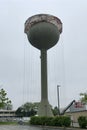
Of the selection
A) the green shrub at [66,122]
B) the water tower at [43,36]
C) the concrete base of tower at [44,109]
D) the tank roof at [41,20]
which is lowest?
the green shrub at [66,122]

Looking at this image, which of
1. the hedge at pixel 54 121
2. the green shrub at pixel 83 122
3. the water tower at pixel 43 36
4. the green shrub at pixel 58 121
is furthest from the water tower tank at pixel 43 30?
the green shrub at pixel 83 122

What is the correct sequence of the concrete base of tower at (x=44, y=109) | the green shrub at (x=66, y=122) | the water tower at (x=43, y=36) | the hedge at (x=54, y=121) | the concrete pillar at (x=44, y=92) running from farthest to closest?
1. the water tower at (x=43, y=36)
2. the concrete pillar at (x=44, y=92)
3. the concrete base of tower at (x=44, y=109)
4. the hedge at (x=54, y=121)
5. the green shrub at (x=66, y=122)

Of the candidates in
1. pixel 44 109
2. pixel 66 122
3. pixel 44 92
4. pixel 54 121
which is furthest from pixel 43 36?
pixel 66 122

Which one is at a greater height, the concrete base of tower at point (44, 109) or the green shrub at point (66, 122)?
the concrete base of tower at point (44, 109)

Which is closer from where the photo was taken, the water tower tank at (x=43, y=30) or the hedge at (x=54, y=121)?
the hedge at (x=54, y=121)

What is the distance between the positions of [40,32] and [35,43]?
3.22 m

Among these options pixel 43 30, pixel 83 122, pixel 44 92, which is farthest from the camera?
pixel 44 92

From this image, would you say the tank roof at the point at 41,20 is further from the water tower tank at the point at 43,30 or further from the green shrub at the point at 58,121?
the green shrub at the point at 58,121

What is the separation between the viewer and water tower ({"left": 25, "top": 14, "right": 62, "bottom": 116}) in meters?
55.2

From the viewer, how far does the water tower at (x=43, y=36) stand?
181 feet

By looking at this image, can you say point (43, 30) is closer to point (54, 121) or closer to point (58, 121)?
point (54, 121)

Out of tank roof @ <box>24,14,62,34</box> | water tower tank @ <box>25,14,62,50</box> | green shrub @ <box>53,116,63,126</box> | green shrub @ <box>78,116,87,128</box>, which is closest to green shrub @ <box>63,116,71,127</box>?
green shrub @ <box>53,116,63,126</box>

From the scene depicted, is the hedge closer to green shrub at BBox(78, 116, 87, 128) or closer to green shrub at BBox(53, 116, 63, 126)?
green shrub at BBox(53, 116, 63, 126)

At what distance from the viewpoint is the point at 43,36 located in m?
55.4
